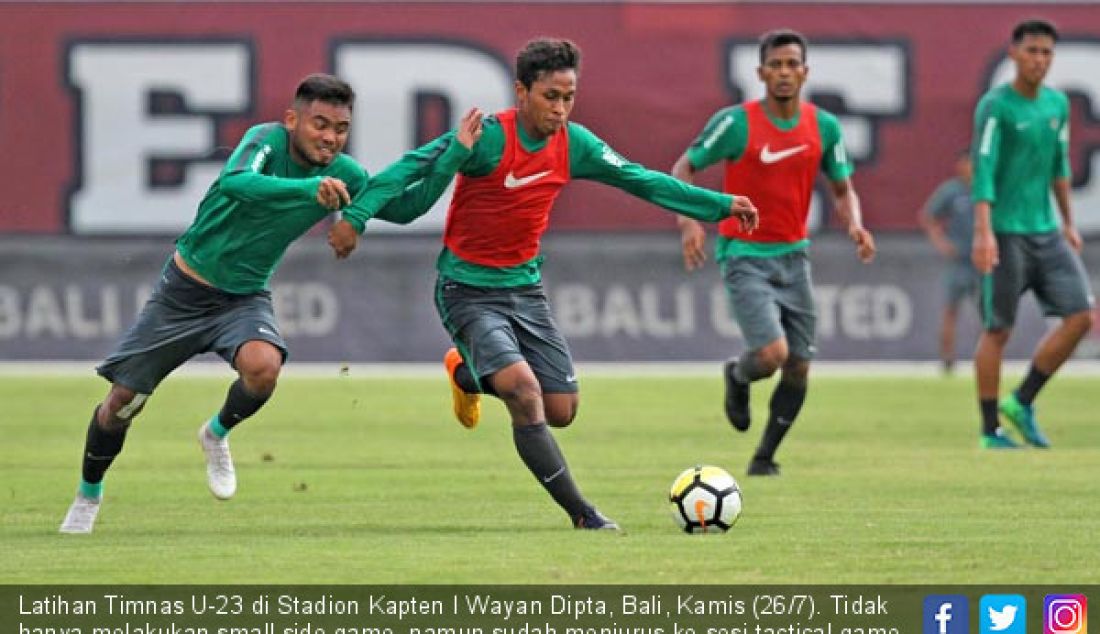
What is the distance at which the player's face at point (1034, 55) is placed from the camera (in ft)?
51.9

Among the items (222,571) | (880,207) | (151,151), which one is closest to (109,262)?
(151,151)

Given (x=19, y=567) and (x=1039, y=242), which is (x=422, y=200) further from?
(x=1039, y=242)

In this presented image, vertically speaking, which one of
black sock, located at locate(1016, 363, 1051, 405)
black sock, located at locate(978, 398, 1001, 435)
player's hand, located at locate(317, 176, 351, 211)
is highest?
player's hand, located at locate(317, 176, 351, 211)

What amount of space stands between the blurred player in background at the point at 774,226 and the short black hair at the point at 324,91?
3.38 metres

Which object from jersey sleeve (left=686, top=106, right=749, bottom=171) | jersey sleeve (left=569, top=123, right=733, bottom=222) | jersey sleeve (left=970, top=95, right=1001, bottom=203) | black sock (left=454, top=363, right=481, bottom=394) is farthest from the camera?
jersey sleeve (left=970, top=95, right=1001, bottom=203)

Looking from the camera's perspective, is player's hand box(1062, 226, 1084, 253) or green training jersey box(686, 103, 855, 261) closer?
green training jersey box(686, 103, 855, 261)

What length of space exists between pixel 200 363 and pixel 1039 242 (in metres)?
13.4

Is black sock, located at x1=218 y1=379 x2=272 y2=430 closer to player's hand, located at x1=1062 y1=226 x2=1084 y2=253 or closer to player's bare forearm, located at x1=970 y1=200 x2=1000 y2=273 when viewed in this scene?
player's bare forearm, located at x1=970 y1=200 x2=1000 y2=273

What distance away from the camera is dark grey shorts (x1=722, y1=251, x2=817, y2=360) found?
46.2ft

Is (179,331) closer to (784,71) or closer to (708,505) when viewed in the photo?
(708,505)

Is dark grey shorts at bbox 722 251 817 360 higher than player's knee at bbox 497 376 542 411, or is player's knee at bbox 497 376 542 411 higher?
player's knee at bbox 497 376 542 411

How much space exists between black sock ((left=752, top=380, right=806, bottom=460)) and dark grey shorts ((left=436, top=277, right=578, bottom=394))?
277 centimetres

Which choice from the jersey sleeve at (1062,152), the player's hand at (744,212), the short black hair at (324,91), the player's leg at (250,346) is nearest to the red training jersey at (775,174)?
the jersey sleeve at (1062,152)

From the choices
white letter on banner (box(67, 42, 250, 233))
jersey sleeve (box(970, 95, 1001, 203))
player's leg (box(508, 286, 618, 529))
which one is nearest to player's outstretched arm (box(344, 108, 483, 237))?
player's leg (box(508, 286, 618, 529))
